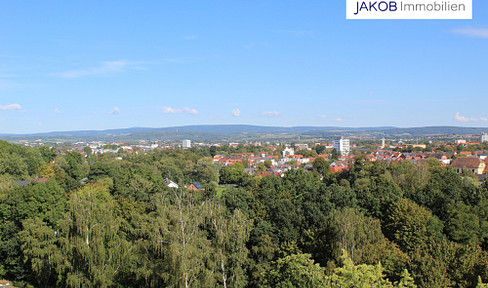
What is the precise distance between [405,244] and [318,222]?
503cm

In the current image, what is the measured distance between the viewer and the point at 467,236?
22703mm

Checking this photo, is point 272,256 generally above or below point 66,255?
below

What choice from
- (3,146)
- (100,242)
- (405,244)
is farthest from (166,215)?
(3,146)

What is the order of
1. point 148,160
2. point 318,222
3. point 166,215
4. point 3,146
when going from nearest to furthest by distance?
1. point 166,215
2. point 318,222
3. point 3,146
4. point 148,160

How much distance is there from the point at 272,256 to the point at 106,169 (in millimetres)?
35552

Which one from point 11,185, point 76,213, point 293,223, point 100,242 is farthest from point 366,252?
point 11,185

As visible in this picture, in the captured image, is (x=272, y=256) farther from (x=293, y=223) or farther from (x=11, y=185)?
(x=11, y=185)

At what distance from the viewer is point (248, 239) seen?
20906 mm

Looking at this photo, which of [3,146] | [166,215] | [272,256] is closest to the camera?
[166,215]

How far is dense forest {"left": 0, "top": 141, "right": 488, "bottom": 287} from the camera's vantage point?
1450 centimetres

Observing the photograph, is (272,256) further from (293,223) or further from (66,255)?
(66,255)

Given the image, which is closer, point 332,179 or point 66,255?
point 66,255

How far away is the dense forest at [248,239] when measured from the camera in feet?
47.6

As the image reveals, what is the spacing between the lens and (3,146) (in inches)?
1999
